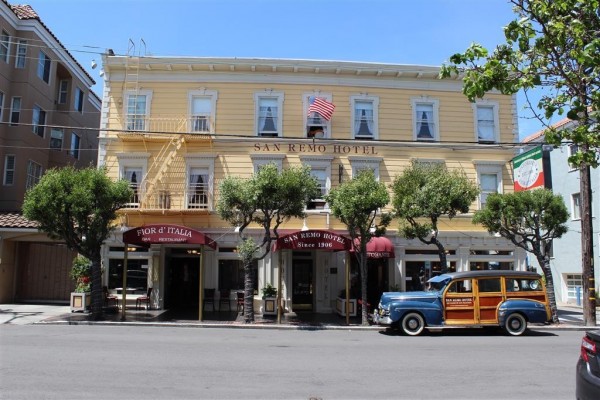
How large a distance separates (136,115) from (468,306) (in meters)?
15.2

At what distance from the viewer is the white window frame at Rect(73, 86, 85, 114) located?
30.3 m

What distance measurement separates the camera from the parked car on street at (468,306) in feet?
49.9

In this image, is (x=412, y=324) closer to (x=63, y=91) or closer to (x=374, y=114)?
(x=374, y=114)

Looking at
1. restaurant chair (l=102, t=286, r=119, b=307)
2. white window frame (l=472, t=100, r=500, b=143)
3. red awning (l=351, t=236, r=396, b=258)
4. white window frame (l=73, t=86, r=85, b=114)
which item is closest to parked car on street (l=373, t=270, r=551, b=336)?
red awning (l=351, t=236, r=396, b=258)

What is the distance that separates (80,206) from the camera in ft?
54.9

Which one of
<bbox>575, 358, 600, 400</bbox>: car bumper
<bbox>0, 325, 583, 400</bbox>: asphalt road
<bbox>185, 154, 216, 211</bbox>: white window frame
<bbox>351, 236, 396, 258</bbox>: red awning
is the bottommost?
<bbox>0, 325, 583, 400</bbox>: asphalt road

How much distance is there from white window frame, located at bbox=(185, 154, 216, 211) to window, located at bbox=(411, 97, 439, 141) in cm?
904

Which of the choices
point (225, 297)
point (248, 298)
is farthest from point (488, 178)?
point (225, 297)

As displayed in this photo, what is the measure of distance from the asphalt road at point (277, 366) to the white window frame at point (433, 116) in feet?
33.3

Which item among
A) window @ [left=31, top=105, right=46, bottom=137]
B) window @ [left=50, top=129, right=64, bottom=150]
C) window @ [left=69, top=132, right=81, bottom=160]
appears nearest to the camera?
window @ [left=31, top=105, right=46, bottom=137]

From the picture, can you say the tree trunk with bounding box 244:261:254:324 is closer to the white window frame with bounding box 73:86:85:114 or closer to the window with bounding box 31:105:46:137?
the window with bounding box 31:105:46:137

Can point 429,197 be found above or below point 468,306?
above

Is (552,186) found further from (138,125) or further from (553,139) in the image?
(553,139)

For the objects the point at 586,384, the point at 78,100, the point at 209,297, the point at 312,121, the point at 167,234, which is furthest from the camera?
the point at 78,100
